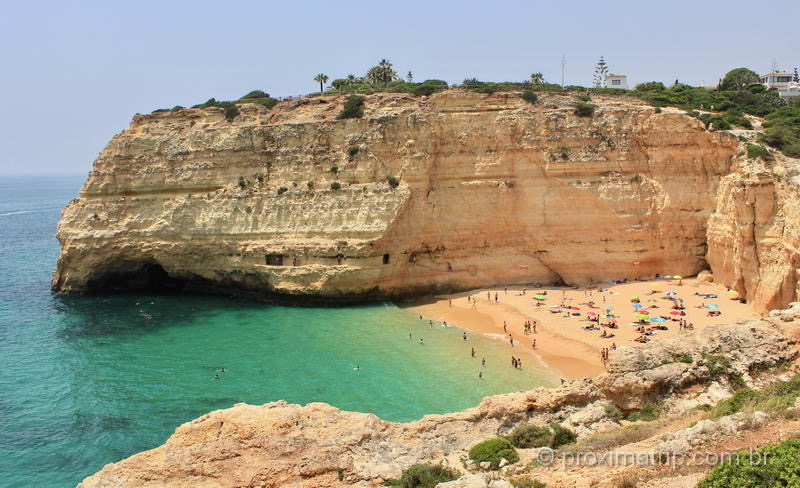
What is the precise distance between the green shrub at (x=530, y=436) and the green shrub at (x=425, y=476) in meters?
2.19

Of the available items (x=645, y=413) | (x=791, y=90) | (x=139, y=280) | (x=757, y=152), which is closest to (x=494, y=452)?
(x=645, y=413)

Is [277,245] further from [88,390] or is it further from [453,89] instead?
[453,89]

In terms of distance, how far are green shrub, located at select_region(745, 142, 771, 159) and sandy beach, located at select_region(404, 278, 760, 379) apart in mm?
7729

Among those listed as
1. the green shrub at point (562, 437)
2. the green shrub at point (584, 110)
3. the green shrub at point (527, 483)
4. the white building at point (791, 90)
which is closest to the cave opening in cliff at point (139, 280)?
the green shrub at point (584, 110)

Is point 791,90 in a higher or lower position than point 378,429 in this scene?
higher

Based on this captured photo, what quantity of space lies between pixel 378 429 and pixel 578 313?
22195 mm

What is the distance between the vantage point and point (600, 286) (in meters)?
35.7

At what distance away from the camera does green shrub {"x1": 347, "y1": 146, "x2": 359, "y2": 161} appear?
37.9 m

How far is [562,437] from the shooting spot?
12422 mm

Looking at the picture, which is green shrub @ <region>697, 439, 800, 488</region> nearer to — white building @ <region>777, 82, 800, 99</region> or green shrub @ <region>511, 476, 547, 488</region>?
green shrub @ <region>511, 476, 547, 488</region>

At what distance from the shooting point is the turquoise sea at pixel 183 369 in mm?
20109

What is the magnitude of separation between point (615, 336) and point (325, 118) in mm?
24439

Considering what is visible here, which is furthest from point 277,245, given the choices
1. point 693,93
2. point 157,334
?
point 693,93

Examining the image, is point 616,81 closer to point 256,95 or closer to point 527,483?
point 256,95
